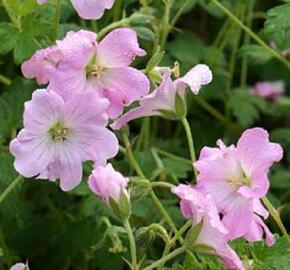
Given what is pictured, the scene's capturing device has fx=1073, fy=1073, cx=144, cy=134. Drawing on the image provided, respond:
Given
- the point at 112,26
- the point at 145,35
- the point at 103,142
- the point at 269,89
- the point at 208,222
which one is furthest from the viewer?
the point at 269,89

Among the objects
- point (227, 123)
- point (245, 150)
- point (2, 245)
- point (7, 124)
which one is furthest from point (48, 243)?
point (245, 150)

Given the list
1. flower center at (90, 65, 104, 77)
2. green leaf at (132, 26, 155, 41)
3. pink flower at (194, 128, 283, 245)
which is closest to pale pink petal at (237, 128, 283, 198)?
pink flower at (194, 128, 283, 245)

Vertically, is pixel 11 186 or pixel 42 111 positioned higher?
pixel 42 111

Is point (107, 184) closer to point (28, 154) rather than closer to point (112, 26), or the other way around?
point (28, 154)

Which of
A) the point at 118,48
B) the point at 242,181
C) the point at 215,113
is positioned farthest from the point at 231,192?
the point at 215,113

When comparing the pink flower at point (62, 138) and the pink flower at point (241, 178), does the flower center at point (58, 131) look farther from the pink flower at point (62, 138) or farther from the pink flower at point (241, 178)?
the pink flower at point (241, 178)

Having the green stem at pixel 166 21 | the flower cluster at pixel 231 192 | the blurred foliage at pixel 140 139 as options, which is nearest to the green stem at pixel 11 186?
the blurred foliage at pixel 140 139

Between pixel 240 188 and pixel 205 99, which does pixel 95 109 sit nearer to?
pixel 240 188
